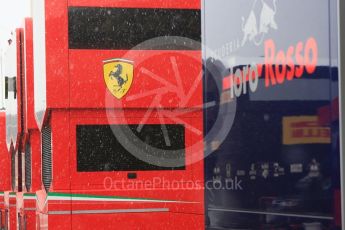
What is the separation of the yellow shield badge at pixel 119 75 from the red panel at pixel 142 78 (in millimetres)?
43

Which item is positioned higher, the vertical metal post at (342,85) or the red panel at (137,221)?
the vertical metal post at (342,85)

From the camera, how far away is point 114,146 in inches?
337

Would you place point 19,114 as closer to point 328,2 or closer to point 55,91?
point 55,91

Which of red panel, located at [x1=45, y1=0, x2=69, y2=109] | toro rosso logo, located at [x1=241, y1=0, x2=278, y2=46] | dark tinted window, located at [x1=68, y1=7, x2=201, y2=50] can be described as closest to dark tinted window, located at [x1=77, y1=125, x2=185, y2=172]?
red panel, located at [x1=45, y1=0, x2=69, y2=109]

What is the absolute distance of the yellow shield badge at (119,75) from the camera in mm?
8539

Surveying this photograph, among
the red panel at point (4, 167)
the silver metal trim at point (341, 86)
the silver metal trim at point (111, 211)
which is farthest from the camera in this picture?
the red panel at point (4, 167)

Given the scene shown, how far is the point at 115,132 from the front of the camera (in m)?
8.58

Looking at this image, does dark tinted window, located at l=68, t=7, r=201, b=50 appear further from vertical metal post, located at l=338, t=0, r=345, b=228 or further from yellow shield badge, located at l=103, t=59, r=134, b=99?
vertical metal post, located at l=338, t=0, r=345, b=228

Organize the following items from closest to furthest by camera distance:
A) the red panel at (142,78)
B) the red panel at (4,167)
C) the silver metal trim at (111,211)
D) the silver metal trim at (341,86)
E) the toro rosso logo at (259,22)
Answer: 1. the silver metal trim at (341,86)
2. the toro rosso logo at (259,22)
3. the silver metal trim at (111,211)
4. the red panel at (142,78)
5. the red panel at (4,167)

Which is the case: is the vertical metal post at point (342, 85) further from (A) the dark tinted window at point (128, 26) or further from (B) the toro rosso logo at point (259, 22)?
(A) the dark tinted window at point (128, 26)

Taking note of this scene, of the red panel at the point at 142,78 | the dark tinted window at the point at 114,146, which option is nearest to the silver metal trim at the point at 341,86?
the red panel at the point at 142,78

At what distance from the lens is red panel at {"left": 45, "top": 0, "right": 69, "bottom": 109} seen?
27.2ft

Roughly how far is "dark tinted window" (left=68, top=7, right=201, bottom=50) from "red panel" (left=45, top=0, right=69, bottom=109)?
14 centimetres

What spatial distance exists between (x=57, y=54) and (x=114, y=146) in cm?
115
